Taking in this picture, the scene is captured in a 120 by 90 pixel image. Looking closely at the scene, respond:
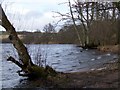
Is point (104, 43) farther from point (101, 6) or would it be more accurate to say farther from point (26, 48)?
point (26, 48)

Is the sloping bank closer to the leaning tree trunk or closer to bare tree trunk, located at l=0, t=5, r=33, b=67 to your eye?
the leaning tree trunk

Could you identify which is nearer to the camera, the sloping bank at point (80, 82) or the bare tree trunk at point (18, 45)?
the sloping bank at point (80, 82)

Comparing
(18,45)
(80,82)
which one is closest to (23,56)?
(18,45)

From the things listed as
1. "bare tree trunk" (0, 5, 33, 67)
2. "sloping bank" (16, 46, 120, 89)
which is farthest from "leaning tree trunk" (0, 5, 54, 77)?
"sloping bank" (16, 46, 120, 89)

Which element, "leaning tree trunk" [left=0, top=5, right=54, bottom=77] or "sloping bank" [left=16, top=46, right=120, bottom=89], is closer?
"sloping bank" [left=16, top=46, right=120, bottom=89]

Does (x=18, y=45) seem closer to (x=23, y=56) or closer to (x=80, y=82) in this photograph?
(x=23, y=56)

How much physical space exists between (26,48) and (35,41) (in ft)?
3.32

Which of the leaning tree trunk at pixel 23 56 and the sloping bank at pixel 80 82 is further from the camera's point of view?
the leaning tree trunk at pixel 23 56

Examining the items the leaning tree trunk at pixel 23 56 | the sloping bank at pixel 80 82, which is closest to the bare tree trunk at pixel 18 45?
the leaning tree trunk at pixel 23 56

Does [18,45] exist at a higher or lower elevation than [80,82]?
higher

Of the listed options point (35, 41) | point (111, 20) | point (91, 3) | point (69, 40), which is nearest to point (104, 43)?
point (111, 20)

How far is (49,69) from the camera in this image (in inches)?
491

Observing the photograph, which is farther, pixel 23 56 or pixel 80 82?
pixel 23 56

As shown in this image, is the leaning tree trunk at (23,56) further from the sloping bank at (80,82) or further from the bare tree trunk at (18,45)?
the sloping bank at (80,82)
